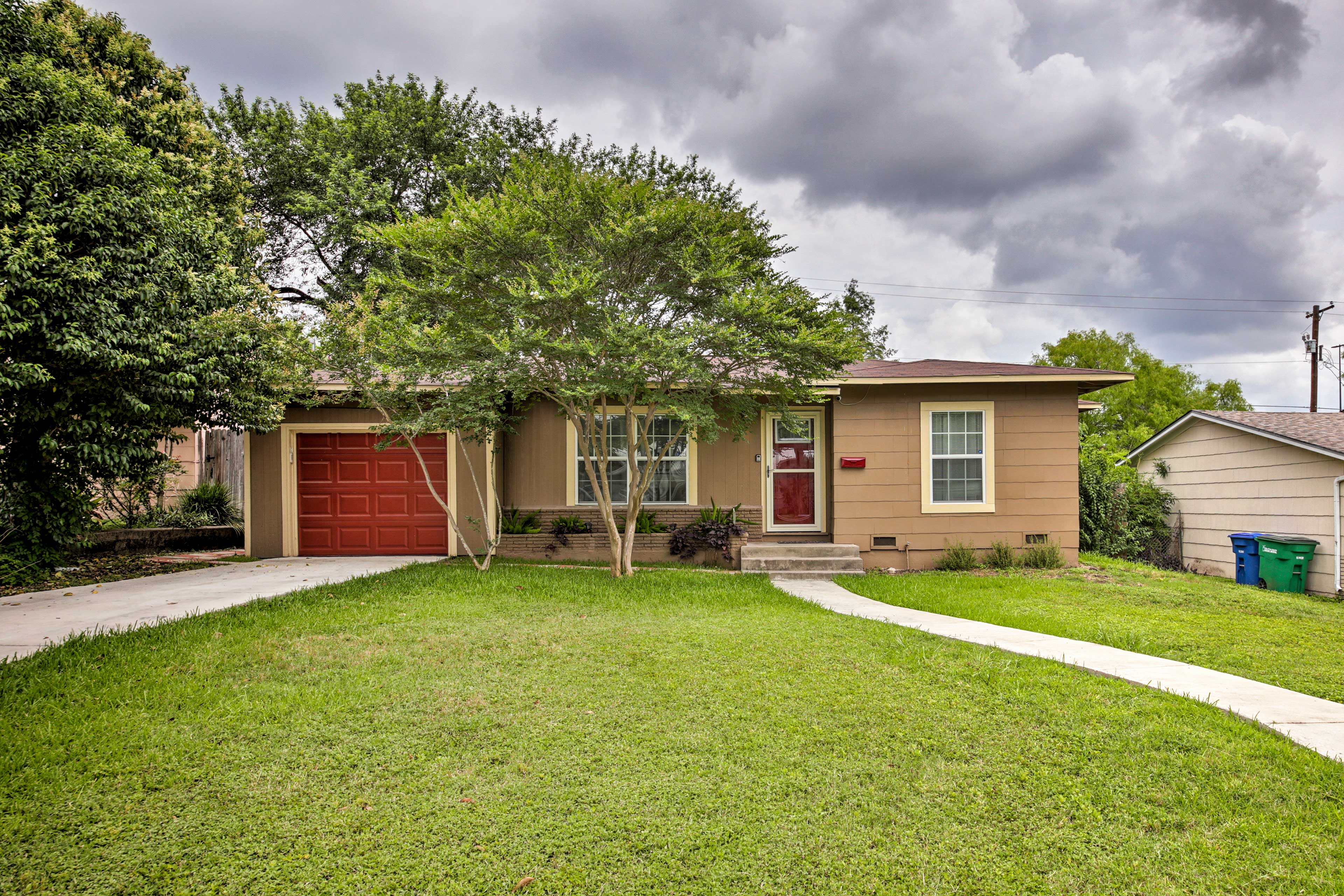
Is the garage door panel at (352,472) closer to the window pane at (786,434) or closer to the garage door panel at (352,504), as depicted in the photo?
the garage door panel at (352,504)

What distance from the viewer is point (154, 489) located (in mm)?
9617

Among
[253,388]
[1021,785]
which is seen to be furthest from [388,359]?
[1021,785]

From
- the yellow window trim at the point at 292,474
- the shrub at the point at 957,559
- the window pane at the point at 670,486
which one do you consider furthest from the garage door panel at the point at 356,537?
the shrub at the point at 957,559

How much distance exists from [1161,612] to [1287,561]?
4600 millimetres

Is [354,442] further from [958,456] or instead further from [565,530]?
[958,456]

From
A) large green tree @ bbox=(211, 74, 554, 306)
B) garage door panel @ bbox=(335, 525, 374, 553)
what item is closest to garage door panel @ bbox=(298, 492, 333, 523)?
garage door panel @ bbox=(335, 525, 374, 553)

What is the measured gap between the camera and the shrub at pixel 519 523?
9.49 metres

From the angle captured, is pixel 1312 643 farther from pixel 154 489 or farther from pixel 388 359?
pixel 154 489

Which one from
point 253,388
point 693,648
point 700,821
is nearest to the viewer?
point 700,821

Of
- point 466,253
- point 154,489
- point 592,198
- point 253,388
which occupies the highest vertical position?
point 592,198

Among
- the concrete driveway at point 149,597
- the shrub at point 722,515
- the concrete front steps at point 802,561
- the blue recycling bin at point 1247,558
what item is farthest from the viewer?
the shrub at point 722,515

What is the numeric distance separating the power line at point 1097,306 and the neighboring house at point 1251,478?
1249 centimetres

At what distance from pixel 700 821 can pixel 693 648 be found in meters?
2.13

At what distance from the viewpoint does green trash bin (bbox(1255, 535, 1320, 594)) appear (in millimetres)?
8711
